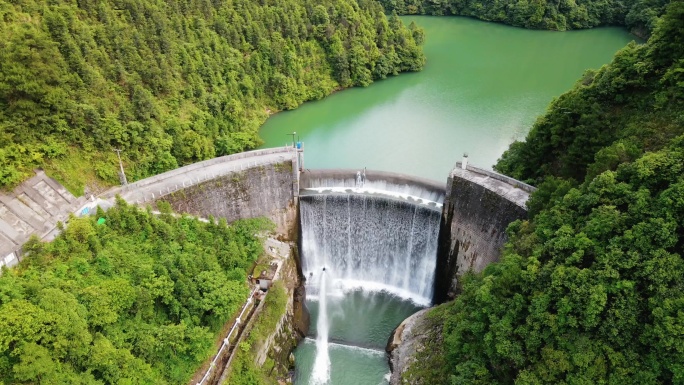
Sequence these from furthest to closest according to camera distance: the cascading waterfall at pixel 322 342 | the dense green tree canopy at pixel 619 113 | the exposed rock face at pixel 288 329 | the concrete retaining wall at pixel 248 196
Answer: the concrete retaining wall at pixel 248 196
the cascading waterfall at pixel 322 342
the exposed rock face at pixel 288 329
the dense green tree canopy at pixel 619 113

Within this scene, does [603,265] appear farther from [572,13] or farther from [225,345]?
[572,13]

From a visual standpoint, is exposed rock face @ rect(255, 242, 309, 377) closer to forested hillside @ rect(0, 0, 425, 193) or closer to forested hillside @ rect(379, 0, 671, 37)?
forested hillside @ rect(0, 0, 425, 193)

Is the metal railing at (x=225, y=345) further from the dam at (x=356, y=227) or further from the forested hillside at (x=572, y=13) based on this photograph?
the forested hillside at (x=572, y=13)

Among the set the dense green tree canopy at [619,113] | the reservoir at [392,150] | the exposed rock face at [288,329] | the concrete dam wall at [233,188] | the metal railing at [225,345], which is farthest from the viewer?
the reservoir at [392,150]

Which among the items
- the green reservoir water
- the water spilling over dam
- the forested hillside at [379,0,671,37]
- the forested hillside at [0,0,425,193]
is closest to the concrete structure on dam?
the water spilling over dam

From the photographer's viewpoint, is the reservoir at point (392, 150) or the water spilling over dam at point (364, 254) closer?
the reservoir at point (392, 150)

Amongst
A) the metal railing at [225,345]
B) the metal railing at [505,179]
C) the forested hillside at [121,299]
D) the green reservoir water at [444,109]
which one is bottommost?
the metal railing at [225,345]

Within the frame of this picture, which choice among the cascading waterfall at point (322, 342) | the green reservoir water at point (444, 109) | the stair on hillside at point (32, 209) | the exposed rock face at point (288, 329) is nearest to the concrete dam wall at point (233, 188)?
the stair on hillside at point (32, 209)
